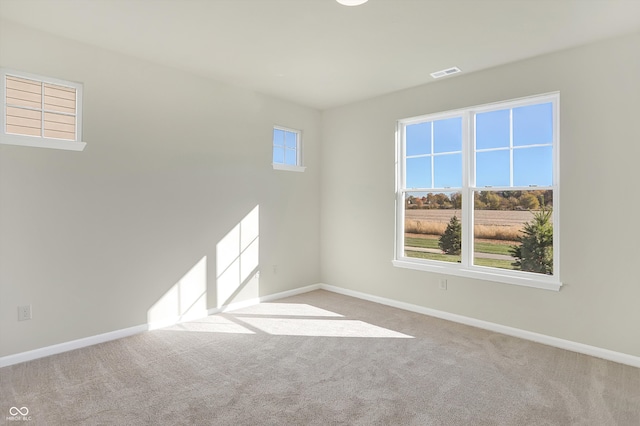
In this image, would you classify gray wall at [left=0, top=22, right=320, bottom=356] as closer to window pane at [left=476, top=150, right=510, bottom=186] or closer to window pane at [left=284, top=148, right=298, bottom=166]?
window pane at [left=284, top=148, right=298, bottom=166]

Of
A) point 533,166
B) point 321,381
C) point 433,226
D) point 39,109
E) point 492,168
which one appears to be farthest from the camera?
point 433,226

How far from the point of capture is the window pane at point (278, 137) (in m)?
4.88

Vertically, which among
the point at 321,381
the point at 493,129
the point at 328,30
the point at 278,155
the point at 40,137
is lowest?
the point at 321,381

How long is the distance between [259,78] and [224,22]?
1.28m

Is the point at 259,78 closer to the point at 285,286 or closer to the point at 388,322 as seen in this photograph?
the point at 285,286

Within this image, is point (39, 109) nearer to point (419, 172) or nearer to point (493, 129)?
point (419, 172)

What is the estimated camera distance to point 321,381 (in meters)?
2.61

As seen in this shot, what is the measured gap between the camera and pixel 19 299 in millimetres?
2867

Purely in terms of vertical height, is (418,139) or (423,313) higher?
(418,139)

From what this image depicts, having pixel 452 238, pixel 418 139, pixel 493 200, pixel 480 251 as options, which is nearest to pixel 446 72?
pixel 418 139

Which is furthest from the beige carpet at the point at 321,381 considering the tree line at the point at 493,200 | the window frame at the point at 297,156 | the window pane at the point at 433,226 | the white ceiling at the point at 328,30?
the white ceiling at the point at 328,30

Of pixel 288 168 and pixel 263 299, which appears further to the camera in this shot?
pixel 288 168

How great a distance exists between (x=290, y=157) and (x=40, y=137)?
2.90 meters

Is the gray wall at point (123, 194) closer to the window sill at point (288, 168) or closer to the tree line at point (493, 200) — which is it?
the window sill at point (288, 168)
